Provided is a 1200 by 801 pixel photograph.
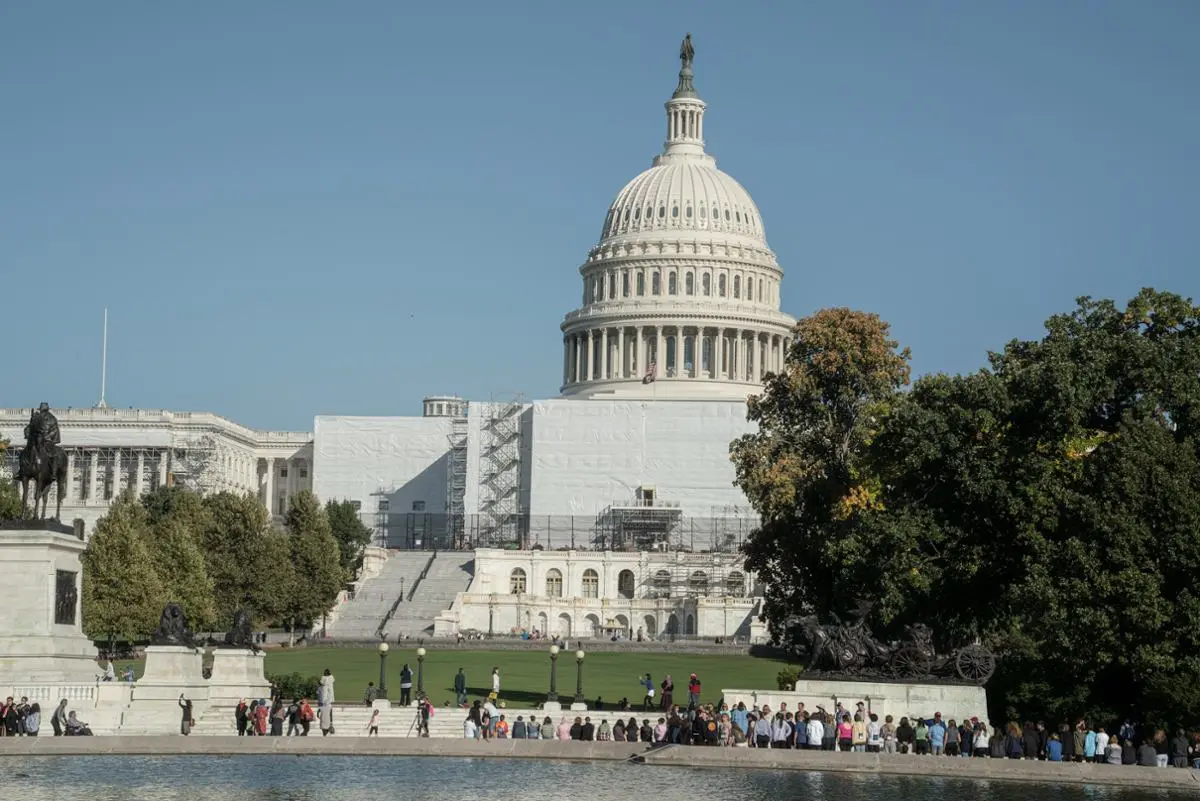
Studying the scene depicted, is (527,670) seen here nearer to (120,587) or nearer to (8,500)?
(120,587)

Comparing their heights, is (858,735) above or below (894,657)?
below

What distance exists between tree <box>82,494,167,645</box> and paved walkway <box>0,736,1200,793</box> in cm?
4265

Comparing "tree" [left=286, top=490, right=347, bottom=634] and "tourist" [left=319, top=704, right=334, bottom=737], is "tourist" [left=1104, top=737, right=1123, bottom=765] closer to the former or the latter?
"tourist" [left=319, top=704, right=334, bottom=737]

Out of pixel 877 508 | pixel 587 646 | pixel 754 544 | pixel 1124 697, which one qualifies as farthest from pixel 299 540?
pixel 1124 697

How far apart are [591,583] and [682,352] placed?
34988mm

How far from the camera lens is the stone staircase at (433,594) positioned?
116312 mm

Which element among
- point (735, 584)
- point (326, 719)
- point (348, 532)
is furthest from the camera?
point (348, 532)

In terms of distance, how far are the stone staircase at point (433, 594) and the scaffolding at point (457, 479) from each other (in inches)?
803

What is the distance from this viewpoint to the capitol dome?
16775 cm

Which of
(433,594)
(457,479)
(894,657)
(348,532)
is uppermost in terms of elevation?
(457,479)

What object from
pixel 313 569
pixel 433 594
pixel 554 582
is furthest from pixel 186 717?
pixel 554 582

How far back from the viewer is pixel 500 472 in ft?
528

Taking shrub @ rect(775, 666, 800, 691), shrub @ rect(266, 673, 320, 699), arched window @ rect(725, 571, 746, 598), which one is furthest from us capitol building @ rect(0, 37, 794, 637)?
shrub @ rect(266, 673, 320, 699)

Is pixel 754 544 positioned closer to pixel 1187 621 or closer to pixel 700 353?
pixel 1187 621
